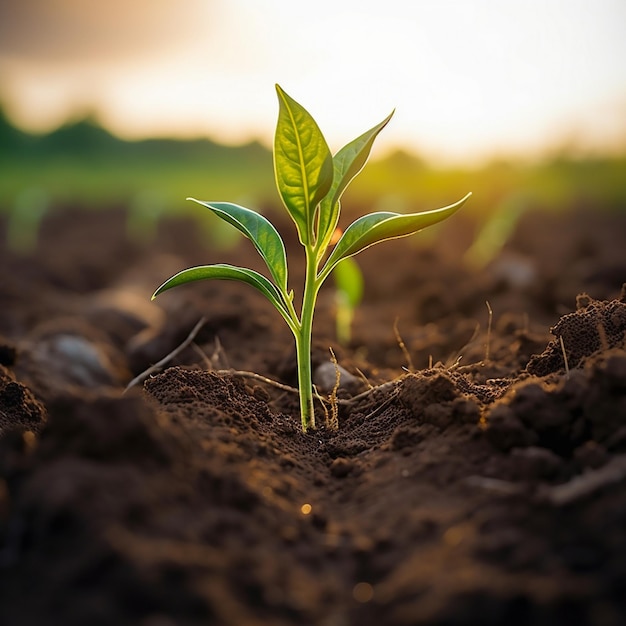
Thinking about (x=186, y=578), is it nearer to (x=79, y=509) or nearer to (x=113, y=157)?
(x=79, y=509)

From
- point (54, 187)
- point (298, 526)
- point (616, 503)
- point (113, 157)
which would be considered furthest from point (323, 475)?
point (113, 157)

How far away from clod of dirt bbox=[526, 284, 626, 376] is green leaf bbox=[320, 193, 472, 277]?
54 cm

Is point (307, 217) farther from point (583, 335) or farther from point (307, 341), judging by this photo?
point (583, 335)

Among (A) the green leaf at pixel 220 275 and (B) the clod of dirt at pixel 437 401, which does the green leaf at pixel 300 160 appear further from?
(B) the clod of dirt at pixel 437 401

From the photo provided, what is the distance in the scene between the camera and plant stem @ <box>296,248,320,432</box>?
2.13 metres

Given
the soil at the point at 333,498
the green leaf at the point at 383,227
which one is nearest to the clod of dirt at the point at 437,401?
the soil at the point at 333,498

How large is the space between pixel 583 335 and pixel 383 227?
0.71 m

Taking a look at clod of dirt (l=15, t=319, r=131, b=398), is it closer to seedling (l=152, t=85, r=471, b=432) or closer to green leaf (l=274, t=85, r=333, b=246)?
seedling (l=152, t=85, r=471, b=432)

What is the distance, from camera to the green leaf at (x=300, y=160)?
1902 mm

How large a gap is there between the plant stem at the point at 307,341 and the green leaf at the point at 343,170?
0.34 ft

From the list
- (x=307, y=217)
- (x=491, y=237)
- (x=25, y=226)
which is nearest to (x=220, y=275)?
(x=307, y=217)

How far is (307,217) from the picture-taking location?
→ 6.89 feet

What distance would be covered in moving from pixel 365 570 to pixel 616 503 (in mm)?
503

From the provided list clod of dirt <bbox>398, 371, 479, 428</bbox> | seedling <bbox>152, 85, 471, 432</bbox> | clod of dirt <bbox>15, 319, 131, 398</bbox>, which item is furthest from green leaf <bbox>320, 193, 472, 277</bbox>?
clod of dirt <bbox>15, 319, 131, 398</bbox>
